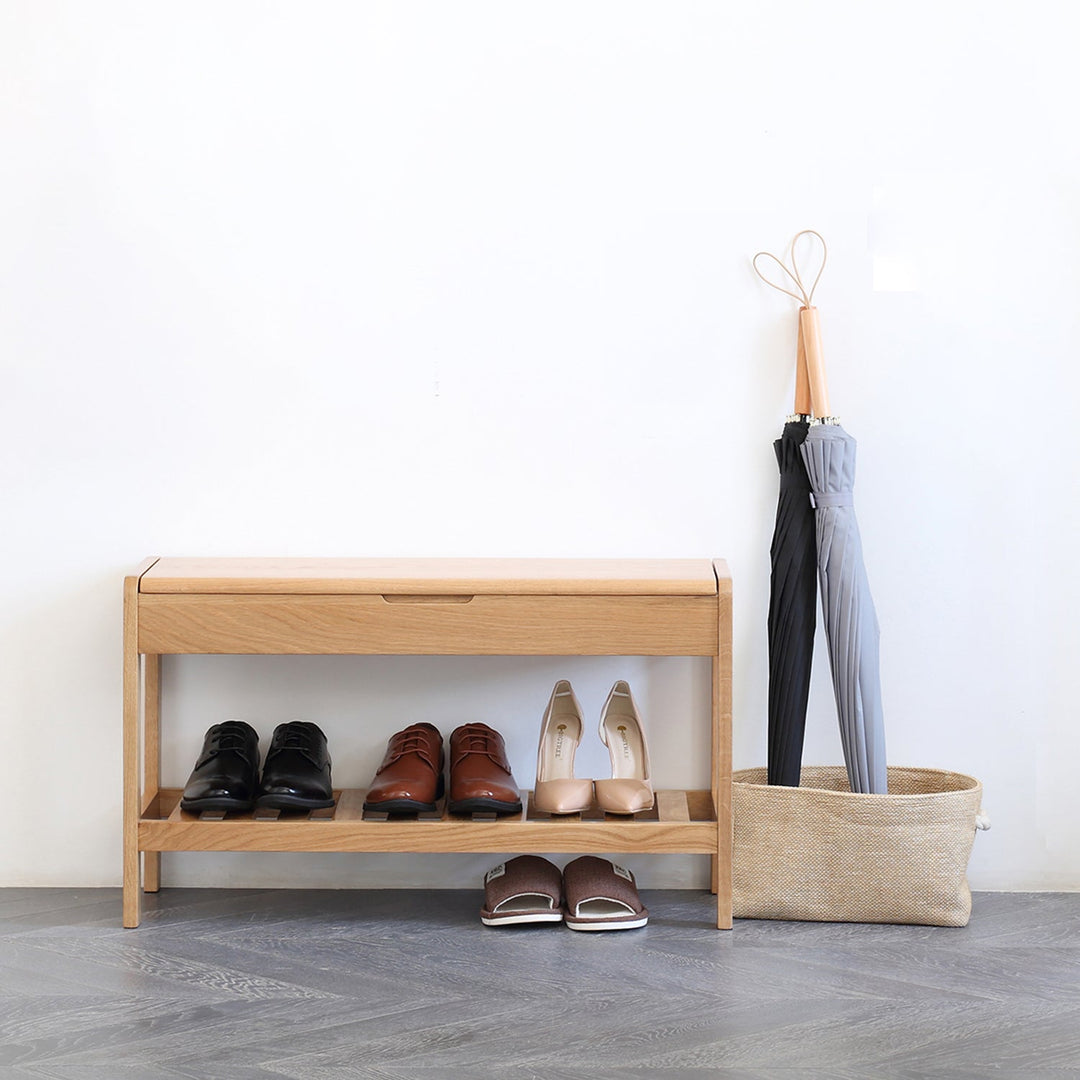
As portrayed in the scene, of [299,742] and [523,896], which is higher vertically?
[299,742]

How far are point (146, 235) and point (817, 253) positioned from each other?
121cm

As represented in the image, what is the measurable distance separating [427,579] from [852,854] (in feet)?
2.75

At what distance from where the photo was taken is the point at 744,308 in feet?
7.45

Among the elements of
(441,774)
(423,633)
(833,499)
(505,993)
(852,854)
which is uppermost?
(833,499)

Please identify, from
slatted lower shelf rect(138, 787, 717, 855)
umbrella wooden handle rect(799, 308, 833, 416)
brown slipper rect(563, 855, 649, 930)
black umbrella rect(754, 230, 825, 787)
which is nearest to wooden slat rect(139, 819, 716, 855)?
slatted lower shelf rect(138, 787, 717, 855)

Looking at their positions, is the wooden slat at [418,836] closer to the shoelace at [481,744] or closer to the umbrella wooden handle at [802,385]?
the shoelace at [481,744]

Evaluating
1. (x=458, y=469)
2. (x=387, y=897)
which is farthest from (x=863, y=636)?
(x=387, y=897)

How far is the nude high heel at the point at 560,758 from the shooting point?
2102 mm

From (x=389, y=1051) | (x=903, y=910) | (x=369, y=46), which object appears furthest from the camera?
(x=369, y=46)

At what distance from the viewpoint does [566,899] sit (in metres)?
2.13

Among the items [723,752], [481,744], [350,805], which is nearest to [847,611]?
[723,752]

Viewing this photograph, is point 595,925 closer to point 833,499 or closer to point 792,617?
point 792,617

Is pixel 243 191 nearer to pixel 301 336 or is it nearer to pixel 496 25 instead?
pixel 301 336

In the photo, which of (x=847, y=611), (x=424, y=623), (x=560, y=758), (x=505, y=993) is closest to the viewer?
(x=505, y=993)
